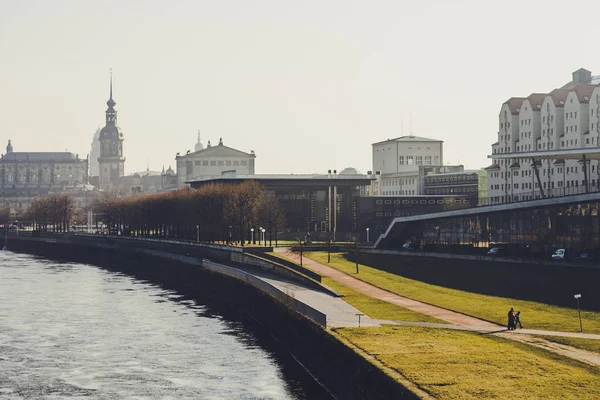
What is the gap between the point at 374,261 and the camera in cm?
12431

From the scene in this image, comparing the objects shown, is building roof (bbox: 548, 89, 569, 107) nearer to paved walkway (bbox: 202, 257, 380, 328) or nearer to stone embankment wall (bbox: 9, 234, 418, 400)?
stone embankment wall (bbox: 9, 234, 418, 400)

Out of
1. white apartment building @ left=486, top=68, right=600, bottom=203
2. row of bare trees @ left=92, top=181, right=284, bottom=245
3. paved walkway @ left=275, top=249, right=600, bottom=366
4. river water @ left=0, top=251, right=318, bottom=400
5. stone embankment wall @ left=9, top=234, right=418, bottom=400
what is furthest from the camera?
row of bare trees @ left=92, top=181, right=284, bottom=245

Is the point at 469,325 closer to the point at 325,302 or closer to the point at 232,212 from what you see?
the point at 325,302

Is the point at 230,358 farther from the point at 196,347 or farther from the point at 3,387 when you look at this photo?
the point at 3,387

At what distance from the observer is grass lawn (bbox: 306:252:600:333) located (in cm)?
6838

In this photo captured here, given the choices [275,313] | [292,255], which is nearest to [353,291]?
[275,313]

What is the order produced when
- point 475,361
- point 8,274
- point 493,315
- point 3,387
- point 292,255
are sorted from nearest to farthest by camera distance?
Answer: point 475,361 → point 3,387 → point 493,315 → point 292,255 → point 8,274

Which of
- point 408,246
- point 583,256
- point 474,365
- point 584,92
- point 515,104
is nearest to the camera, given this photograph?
point 474,365

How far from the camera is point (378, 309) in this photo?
77.9 meters

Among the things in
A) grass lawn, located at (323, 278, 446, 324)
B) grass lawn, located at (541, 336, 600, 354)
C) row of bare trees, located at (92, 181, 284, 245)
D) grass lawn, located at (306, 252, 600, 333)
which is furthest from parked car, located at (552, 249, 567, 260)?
row of bare trees, located at (92, 181, 284, 245)

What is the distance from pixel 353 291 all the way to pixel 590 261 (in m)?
20.4

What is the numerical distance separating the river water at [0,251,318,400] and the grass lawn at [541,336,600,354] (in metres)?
15.1

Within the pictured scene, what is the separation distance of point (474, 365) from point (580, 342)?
1000 centimetres

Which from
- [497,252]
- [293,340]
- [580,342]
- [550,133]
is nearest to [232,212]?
[550,133]
